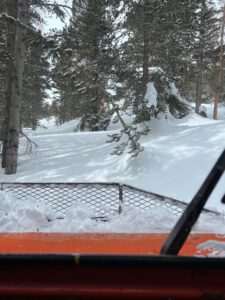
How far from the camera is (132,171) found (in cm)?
1248

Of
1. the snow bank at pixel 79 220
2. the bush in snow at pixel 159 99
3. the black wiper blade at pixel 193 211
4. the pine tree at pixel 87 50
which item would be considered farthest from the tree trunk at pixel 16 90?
the black wiper blade at pixel 193 211

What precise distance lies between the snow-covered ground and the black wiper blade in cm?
254

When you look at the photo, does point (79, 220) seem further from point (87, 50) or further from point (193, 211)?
point (87, 50)

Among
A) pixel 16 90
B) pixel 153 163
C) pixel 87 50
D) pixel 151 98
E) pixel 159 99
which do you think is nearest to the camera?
pixel 153 163

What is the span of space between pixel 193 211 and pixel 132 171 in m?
10.5

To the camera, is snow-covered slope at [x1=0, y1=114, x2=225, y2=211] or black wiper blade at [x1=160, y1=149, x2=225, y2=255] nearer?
black wiper blade at [x1=160, y1=149, x2=225, y2=255]

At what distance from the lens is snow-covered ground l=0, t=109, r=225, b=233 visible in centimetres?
530

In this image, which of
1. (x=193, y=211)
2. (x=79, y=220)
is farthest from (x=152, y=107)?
(x=193, y=211)

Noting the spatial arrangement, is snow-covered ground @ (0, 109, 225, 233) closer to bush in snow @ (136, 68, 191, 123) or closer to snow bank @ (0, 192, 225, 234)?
snow bank @ (0, 192, 225, 234)

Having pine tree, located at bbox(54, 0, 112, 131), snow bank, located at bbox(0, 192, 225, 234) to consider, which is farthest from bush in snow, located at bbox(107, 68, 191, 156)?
snow bank, located at bbox(0, 192, 225, 234)

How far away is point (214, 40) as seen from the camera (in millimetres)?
36188

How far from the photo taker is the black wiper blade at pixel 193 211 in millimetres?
1917

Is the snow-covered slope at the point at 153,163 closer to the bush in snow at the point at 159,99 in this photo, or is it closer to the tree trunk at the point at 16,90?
the tree trunk at the point at 16,90

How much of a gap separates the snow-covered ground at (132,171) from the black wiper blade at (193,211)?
8.33 feet
